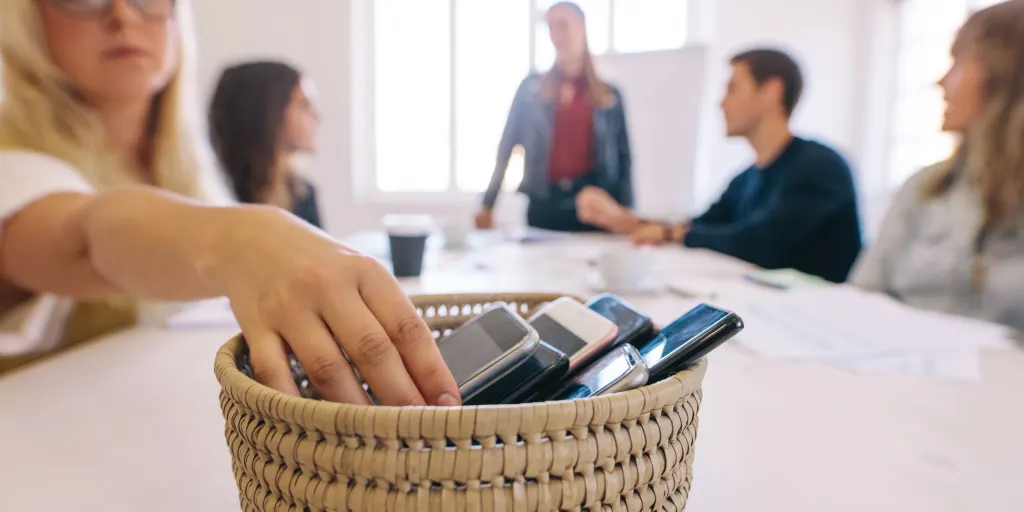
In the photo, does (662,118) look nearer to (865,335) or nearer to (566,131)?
(566,131)

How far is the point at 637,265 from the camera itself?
99 cm

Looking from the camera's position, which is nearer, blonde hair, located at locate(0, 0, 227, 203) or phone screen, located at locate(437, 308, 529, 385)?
phone screen, located at locate(437, 308, 529, 385)

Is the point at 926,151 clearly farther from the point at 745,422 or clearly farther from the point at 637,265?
the point at 745,422

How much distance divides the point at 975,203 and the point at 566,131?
1.47 meters

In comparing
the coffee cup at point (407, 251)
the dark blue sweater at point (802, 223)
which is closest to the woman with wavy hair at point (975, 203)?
the dark blue sweater at point (802, 223)

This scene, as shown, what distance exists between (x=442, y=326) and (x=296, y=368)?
5.0 inches

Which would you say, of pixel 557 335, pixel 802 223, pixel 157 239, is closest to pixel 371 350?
pixel 557 335

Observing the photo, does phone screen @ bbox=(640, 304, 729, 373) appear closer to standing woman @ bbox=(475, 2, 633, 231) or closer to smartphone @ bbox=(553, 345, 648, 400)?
smartphone @ bbox=(553, 345, 648, 400)

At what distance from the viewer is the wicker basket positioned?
22 centimetres

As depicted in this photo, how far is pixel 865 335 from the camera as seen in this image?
70cm

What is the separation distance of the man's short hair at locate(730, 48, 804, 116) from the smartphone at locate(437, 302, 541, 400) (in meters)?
1.91

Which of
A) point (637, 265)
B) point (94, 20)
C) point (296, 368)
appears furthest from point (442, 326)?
point (94, 20)

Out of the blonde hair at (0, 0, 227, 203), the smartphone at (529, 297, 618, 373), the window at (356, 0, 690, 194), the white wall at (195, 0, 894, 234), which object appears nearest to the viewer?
the smartphone at (529, 297, 618, 373)

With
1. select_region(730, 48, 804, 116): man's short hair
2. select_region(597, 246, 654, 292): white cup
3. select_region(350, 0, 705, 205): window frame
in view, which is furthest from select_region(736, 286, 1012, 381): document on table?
select_region(350, 0, 705, 205): window frame
